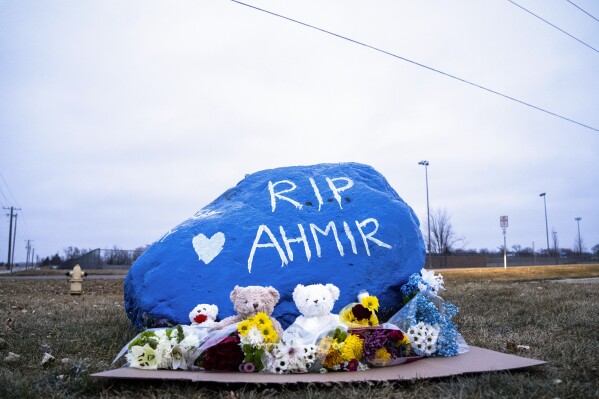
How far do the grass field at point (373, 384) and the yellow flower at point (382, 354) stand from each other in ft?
1.31

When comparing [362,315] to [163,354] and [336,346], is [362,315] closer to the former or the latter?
[336,346]

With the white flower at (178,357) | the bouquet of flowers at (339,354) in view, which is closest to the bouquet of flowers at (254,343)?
the bouquet of flowers at (339,354)

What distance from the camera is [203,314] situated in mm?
4316

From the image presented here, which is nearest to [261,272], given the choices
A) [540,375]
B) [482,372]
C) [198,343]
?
[198,343]

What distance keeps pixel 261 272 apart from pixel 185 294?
771 mm

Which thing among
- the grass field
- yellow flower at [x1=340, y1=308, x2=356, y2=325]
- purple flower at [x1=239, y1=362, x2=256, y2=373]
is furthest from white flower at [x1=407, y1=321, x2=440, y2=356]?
purple flower at [x1=239, y1=362, x2=256, y2=373]

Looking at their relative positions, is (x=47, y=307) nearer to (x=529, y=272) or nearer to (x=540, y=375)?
(x=540, y=375)

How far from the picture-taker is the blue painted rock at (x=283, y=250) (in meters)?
4.72

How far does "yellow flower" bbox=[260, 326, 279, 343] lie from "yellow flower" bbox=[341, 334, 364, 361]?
50 centimetres

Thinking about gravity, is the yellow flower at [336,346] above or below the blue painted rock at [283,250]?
below

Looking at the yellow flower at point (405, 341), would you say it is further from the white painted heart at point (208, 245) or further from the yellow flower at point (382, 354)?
the white painted heart at point (208, 245)

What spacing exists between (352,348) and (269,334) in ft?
2.02

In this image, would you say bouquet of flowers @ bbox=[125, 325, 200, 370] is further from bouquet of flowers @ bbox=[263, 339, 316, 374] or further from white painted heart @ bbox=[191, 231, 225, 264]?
white painted heart @ bbox=[191, 231, 225, 264]

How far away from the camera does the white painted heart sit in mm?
4898
